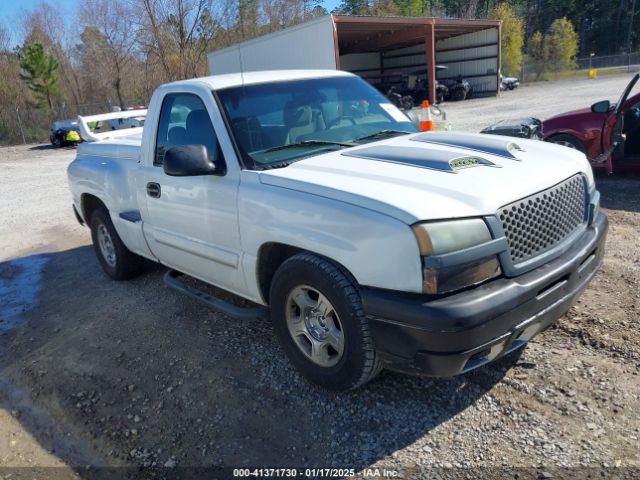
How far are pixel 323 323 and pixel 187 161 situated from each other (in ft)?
4.34

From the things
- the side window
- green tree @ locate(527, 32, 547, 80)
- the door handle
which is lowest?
the door handle

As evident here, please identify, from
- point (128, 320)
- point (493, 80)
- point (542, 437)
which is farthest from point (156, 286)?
point (493, 80)

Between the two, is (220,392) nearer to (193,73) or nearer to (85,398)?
(85,398)

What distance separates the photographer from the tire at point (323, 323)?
2754mm

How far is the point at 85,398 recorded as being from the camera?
11.6 feet

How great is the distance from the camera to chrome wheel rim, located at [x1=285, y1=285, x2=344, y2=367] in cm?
301

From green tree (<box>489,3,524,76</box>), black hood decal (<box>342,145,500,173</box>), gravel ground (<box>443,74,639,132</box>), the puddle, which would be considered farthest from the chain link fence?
green tree (<box>489,3,524,76</box>)

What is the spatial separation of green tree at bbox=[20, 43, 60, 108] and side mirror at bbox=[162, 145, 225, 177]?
3751 cm

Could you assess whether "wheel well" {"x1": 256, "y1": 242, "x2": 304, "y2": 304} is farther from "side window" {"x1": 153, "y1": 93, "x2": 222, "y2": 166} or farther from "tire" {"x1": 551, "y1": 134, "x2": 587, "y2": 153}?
"tire" {"x1": 551, "y1": 134, "x2": 587, "y2": 153}

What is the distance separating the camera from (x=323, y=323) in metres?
3.10

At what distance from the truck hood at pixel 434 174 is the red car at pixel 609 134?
4133 mm

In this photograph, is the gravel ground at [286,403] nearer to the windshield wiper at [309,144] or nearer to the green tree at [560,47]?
the windshield wiper at [309,144]

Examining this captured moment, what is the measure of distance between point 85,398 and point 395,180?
252cm

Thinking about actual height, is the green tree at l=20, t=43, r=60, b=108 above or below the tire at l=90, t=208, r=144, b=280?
above
